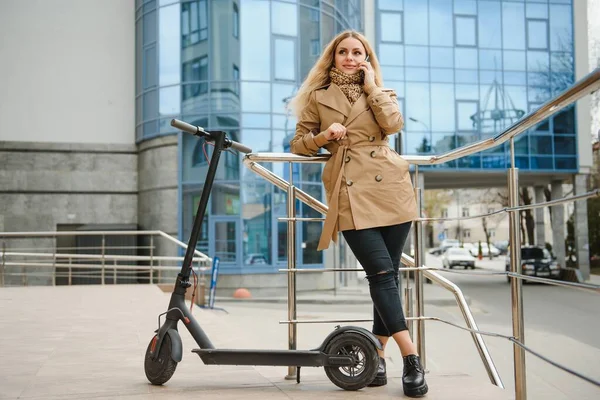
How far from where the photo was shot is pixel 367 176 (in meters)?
3.45

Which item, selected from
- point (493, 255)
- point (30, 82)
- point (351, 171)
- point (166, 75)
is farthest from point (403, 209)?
point (493, 255)

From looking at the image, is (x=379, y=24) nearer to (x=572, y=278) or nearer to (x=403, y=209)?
(x=572, y=278)

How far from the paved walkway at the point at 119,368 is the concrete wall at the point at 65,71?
715 inches

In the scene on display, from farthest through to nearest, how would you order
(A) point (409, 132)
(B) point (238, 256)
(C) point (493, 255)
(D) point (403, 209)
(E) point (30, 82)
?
(C) point (493, 255) < (A) point (409, 132) < (E) point (30, 82) < (B) point (238, 256) < (D) point (403, 209)

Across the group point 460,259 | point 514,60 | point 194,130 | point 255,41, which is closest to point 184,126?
point 194,130

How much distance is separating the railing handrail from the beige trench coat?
0.23m

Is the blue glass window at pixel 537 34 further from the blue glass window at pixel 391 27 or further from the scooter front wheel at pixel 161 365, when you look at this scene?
the scooter front wheel at pixel 161 365

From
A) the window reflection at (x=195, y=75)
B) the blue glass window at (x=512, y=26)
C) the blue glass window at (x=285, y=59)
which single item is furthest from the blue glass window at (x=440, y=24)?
the window reflection at (x=195, y=75)

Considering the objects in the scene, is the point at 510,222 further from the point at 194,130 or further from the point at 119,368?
the point at 119,368

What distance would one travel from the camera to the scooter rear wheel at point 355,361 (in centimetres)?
341

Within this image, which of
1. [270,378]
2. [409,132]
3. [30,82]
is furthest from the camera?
[409,132]

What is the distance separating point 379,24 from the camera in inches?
1170

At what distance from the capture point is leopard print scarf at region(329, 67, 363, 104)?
3.62 m

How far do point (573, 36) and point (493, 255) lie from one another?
43.7 meters
